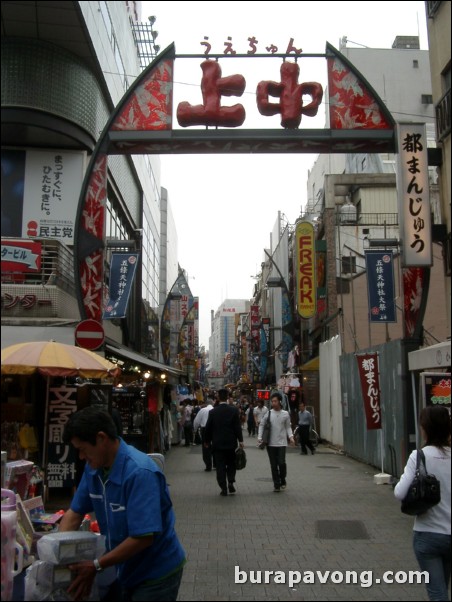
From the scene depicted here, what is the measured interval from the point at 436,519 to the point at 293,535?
471cm

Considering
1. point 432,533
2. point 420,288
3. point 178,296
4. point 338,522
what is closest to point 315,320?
point 178,296

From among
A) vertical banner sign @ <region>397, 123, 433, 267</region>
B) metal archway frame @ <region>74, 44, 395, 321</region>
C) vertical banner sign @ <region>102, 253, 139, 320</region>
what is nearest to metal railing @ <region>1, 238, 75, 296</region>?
metal archway frame @ <region>74, 44, 395, 321</region>

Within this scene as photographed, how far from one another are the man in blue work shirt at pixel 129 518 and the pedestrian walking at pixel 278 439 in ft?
28.4

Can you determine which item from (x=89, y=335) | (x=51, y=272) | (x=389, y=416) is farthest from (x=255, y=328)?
(x=51, y=272)

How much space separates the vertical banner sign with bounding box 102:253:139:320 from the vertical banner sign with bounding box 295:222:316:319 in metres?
13.6

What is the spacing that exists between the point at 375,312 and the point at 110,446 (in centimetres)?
1466

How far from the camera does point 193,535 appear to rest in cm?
852

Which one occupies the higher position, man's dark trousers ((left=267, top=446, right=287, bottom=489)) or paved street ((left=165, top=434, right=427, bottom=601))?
man's dark trousers ((left=267, top=446, right=287, bottom=489))

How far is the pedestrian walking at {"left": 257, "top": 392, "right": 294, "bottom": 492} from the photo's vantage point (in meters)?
12.0

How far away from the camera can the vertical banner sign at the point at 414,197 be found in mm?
10523

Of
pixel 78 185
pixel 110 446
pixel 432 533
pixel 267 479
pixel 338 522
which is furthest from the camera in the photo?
pixel 78 185

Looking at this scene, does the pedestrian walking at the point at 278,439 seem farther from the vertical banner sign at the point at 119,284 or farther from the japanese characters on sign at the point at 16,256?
the japanese characters on sign at the point at 16,256

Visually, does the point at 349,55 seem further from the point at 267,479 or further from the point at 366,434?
the point at 267,479

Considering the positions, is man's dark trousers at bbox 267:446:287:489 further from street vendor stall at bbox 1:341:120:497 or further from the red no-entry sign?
the red no-entry sign
